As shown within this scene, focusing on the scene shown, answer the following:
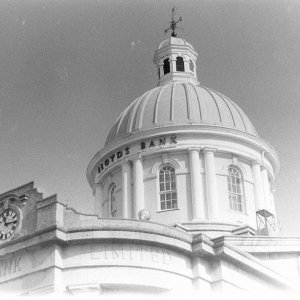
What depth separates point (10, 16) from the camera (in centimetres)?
2205

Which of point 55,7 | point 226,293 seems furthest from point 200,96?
point 55,7

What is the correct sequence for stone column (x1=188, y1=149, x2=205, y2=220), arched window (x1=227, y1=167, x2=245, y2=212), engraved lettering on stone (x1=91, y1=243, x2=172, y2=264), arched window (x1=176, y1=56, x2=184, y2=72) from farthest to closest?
1. arched window (x1=176, y1=56, x2=184, y2=72)
2. arched window (x1=227, y1=167, x2=245, y2=212)
3. stone column (x1=188, y1=149, x2=205, y2=220)
4. engraved lettering on stone (x1=91, y1=243, x2=172, y2=264)

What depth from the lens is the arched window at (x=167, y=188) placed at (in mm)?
38875

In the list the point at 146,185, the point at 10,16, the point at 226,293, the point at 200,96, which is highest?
the point at 200,96

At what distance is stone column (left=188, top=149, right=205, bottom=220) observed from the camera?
37.9 meters

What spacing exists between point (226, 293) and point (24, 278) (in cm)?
782

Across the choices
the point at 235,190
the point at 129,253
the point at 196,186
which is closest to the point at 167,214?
the point at 196,186

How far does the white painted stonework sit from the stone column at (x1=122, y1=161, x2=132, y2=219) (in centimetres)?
7

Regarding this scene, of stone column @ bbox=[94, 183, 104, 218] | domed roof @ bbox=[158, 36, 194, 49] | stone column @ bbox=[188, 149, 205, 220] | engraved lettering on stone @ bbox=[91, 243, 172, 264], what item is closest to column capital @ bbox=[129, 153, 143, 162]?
stone column @ bbox=[188, 149, 205, 220]

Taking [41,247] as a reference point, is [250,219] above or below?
above

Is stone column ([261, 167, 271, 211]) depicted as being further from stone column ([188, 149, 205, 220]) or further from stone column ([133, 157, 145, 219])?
stone column ([133, 157, 145, 219])

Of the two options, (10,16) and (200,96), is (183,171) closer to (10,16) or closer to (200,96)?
(200,96)

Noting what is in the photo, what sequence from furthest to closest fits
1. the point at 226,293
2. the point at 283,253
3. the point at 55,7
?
the point at 283,253 → the point at 226,293 → the point at 55,7

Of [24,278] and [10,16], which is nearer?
[10,16]
